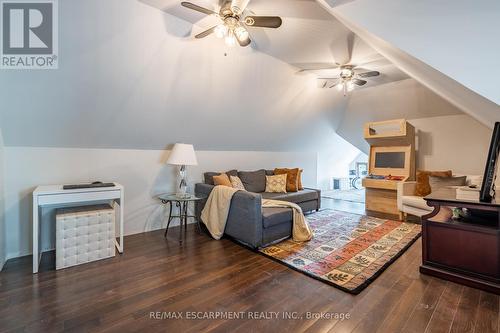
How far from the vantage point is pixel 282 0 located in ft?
7.36

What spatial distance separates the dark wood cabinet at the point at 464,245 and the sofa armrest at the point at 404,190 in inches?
74.1

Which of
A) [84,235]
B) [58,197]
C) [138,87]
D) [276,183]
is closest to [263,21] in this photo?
[138,87]

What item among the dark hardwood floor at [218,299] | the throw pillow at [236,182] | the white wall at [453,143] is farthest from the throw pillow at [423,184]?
the throw pillow at [236,182]

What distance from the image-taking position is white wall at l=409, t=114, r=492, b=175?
14.4 ft

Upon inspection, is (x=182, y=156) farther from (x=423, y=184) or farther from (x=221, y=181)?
(x=423, y=184)

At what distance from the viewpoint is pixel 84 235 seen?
257 centimetres

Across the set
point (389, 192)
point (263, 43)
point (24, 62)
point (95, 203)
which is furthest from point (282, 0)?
point (389, 192)

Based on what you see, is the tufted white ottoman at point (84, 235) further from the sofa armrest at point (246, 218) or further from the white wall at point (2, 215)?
the sofa armrest at point (246, 218)

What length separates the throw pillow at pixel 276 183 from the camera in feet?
15.5

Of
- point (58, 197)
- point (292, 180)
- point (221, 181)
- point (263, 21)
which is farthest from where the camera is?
point (292, 180)

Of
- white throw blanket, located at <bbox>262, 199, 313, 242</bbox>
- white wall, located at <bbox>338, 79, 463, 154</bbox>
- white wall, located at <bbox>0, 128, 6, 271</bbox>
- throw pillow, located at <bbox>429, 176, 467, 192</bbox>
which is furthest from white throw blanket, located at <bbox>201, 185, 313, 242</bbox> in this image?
white wall, located at <bbox>338, 79, 463, 154</bbox>

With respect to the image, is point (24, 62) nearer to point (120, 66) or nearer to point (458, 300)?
point (120, 66)

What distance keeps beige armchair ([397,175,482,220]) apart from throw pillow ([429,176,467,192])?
15 cm

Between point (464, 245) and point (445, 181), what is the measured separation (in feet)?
7.75
